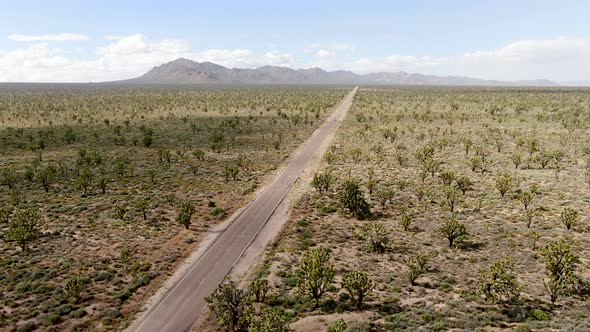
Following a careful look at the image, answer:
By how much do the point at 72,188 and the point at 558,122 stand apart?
101m

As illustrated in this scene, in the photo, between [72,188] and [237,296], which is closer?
[237,296]

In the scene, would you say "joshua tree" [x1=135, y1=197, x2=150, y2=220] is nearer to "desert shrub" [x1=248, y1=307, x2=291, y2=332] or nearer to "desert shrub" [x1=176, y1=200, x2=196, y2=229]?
"desert shrub" [x1=176, y1=200, x2=196, y2=229]

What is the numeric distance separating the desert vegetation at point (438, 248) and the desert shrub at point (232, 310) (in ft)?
8.11

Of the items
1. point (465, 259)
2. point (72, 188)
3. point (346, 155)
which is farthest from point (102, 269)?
point (346, 155)

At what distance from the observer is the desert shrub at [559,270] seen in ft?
73.5

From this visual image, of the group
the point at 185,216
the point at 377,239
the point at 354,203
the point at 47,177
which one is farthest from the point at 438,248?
the point at 47,177

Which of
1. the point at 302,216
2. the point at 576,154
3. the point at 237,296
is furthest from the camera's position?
the point at 576,154

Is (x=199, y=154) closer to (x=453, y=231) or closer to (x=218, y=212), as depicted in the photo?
(x=218, y=212)

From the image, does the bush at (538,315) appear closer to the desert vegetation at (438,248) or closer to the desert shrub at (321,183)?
the desert vegetation at (438,248)

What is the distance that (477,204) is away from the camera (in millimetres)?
39000

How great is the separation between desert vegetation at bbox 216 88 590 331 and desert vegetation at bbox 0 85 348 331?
697 centimetres

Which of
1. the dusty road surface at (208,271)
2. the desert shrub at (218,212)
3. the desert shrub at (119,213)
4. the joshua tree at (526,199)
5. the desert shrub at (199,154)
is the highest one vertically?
the desert shrub at (199,154)

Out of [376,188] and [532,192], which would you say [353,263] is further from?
[532,192]

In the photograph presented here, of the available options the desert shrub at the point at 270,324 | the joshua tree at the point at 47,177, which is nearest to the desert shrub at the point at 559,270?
the desert shrub at the point at 270,324
